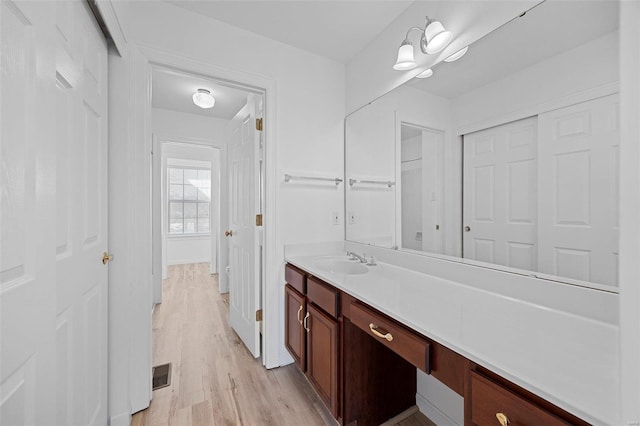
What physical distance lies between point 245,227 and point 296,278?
0.78m

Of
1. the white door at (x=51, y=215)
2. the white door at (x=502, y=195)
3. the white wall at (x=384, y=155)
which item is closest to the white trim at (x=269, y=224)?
the white wall at (x=384, y=155)

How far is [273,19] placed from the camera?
177 cm

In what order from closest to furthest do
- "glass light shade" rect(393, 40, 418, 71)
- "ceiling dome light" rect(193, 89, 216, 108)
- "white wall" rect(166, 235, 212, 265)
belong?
"glass light shade" rect(393, 40, 418, 71) < "ceiling dome light" rect(193, 89, 216, 108) < "white wall" rect(166, 235, 212, 265)

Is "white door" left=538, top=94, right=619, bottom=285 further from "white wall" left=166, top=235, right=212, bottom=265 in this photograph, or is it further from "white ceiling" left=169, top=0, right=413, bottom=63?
"white wall" left=166, top=235, right=212, bottom=265

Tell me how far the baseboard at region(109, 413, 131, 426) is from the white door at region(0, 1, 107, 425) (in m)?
0.23

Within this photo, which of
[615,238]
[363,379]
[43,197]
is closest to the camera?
[43,197]

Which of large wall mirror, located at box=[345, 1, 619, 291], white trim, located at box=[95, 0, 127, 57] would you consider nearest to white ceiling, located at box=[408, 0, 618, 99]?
large wall mirror, located at box=[345, 1, 619, 291]

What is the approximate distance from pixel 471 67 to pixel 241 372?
93.5 inches

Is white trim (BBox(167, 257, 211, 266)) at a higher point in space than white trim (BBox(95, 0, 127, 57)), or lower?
lower

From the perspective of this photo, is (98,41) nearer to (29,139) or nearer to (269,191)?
(29,139)

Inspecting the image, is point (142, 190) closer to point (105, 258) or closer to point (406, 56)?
point (105, 258)

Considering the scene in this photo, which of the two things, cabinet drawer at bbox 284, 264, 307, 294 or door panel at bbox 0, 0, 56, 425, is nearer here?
door panel at bbox 0, 0, 56, 425

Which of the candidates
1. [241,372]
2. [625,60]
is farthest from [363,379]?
[625,60]

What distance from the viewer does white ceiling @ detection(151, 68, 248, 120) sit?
2.62 meters
